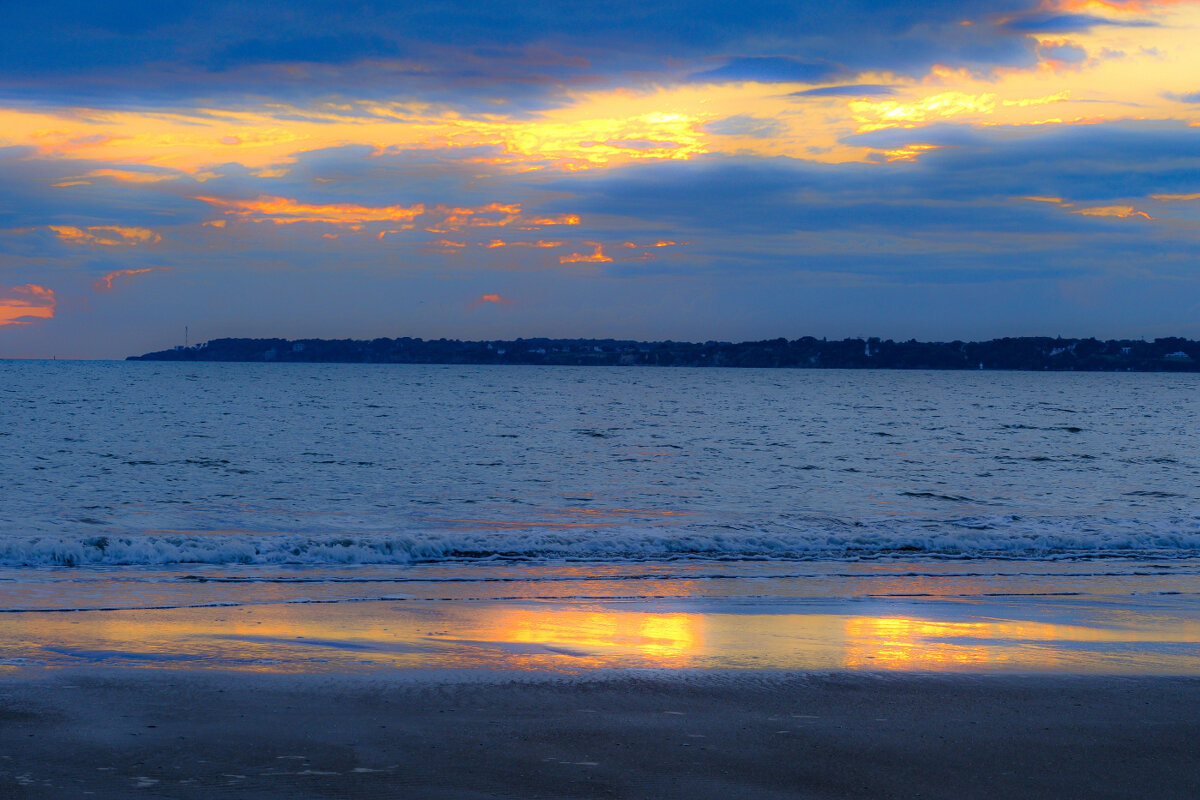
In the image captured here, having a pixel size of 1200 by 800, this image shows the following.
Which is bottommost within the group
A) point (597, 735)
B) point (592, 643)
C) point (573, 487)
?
point (573, 487)

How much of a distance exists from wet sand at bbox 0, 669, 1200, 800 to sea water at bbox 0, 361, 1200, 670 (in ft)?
3.46

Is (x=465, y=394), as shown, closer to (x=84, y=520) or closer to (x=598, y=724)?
(x=84, y=520)

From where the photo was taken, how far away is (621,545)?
1664 cm

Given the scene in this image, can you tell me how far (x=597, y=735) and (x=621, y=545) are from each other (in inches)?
404

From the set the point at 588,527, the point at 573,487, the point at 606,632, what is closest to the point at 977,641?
the point at 606,632

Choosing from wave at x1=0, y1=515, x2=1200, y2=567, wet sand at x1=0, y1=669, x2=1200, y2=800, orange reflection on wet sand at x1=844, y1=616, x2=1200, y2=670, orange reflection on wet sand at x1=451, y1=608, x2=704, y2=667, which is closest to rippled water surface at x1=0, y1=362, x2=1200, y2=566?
wave at x1=0, y1=515, x2=1200, y2=567

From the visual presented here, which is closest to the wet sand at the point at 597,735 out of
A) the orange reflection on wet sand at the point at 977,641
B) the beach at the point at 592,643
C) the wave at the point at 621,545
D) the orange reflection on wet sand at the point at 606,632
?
the beach at the point at 592,643

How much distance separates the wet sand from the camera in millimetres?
5473

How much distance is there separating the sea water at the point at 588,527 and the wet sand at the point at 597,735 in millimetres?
1056

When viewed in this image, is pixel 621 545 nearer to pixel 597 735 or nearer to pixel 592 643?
pixel 592 643

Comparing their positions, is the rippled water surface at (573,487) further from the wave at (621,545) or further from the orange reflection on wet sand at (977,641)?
the orange reflection on wet sand at (977,641)

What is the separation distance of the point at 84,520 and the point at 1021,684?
18.1m

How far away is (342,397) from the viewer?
309 feet

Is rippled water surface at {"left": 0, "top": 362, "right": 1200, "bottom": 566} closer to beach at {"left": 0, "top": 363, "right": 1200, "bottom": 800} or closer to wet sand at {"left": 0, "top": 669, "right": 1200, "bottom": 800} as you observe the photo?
beach at {"left": 0, "top": 363, "right": 1200, "bottom": 800}
